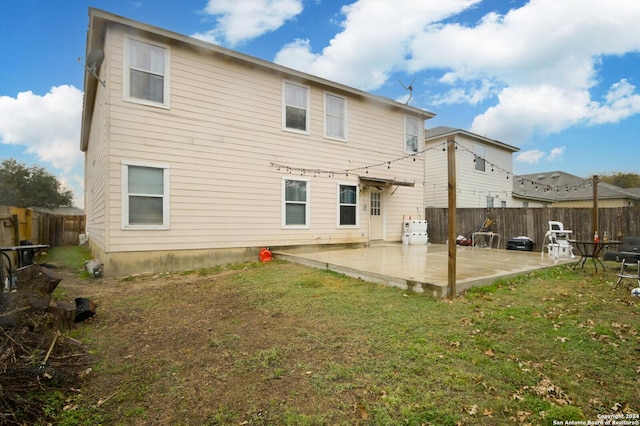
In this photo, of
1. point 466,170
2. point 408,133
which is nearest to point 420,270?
point 408,133

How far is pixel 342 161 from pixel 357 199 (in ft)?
4.81

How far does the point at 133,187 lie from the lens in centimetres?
739

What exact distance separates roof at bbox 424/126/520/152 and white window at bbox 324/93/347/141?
6988 mm

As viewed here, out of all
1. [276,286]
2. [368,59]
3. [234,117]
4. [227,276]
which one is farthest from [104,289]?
[368,59]

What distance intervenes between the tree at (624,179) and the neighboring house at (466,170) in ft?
91.1

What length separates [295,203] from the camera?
392 inches

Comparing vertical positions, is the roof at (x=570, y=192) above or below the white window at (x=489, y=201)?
above

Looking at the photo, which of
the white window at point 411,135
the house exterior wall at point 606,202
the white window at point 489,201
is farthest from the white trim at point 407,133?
the house exterior wall at point 606,202

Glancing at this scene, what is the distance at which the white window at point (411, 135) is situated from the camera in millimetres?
12711

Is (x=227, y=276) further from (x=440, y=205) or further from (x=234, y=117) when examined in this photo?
(x=440, y=205)

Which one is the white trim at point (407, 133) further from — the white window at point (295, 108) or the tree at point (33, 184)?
the tree at point (33, 184)

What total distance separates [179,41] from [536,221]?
41.0ft

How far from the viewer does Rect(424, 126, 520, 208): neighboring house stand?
16406 mm

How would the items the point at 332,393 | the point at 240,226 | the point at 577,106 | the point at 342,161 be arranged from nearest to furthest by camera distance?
the point at 332,393 → the point at 240,226 → the point at 342,161 → the point at 577,106
